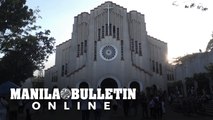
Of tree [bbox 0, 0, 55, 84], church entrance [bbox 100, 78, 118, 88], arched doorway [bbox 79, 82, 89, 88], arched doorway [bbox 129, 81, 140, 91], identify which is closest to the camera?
tree [bbox 0, 0, 55, 84]

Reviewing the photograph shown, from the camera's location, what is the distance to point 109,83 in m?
39.2

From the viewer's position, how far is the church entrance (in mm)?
38688

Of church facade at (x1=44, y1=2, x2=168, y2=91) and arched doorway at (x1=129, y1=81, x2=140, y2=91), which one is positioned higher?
church facade at (x1=44, y1=2, x2=168, y2=91)

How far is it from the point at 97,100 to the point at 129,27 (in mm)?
30988

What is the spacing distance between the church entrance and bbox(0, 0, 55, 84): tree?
33.4ft

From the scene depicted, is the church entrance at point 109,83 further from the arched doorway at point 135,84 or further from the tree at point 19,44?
the tree at point 19,44

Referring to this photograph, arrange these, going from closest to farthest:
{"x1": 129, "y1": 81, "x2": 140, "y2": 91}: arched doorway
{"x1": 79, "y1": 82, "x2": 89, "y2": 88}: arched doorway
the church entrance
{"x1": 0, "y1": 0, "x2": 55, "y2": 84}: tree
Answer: {"x1": 0, "y1": 0, "x2": 55, "y2": 84}: tree, the church entrance, {"x1": 129, "y1": 81, "x2": 140, "y2": 91}: arched doorway, {"x1": 79, "y1": 82, "x2": 89, "y2": 88}: arched doorway

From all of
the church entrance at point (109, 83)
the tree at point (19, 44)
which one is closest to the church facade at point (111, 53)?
the church entrance at point (109, 83)

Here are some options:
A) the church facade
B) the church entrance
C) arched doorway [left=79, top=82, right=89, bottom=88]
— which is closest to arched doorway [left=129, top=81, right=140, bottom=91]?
the church facade

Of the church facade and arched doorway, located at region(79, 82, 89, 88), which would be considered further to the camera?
arched doorway, located at region(79, 82, 89, 88)

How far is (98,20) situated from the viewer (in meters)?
41.5

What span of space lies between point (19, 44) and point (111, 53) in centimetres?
1691

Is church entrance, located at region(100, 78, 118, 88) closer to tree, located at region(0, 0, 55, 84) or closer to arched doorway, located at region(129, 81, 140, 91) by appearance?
arched doorway, located at region(129, 81, 140, 91)

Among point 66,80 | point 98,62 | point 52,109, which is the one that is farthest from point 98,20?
point 52,109
